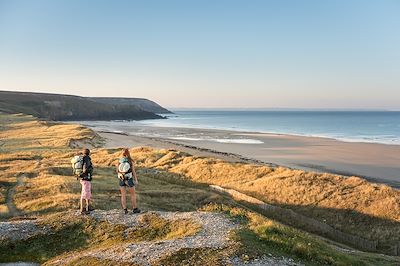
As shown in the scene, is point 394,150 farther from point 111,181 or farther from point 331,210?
point 111,181

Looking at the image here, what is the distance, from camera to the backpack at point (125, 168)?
20.7m

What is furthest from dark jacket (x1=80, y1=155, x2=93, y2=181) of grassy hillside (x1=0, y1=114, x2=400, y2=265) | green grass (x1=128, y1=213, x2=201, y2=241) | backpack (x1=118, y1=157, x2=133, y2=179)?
green grass (x1=128, y1=213, x2=201, y2=241)

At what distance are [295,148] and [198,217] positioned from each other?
74.5 m

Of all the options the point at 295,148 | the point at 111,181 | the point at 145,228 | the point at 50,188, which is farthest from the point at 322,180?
the point at 295,148

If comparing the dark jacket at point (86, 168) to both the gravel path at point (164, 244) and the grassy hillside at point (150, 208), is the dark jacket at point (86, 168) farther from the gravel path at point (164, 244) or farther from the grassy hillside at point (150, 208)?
the gravel path at point (164, 244)

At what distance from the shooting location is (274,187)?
150ft

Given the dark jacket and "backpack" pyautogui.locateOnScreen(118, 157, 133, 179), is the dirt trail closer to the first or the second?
the dark jacket

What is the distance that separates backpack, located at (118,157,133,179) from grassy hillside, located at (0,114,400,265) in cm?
230

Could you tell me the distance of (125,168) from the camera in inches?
816

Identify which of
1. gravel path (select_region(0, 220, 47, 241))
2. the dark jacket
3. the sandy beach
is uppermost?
the dark jacket

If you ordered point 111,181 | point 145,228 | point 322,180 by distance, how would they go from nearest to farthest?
point 145,228 → point 111,181 → point 322,180

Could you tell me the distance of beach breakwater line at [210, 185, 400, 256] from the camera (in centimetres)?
3219

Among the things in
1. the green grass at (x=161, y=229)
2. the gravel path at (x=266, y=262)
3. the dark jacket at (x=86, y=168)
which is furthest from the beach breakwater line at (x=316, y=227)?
the dark jacket at (x=86, y=168)

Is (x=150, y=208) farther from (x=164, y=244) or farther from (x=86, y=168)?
(x=164, y=244)
